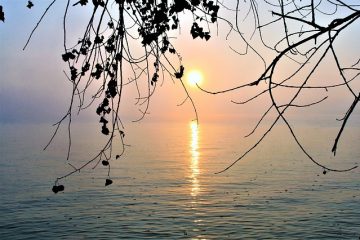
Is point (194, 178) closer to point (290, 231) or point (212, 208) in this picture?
point (212, 208)

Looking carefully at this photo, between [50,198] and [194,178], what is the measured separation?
2694cm

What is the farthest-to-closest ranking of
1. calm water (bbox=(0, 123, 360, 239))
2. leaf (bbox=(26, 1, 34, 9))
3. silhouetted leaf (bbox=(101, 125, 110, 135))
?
1. calm water (bbox=(0, 123, 360, 239))
2. silhouetted leaf (bbox=(101, 125, 110, 135))
3. leaf (bbox=(26, 1, 34, 9))

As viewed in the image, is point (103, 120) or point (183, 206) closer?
point (103, 120)

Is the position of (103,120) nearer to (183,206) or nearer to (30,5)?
(30,5)

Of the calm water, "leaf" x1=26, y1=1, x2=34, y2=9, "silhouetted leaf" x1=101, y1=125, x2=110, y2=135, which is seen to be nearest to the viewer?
"leaf" x1=26, y1=1, x2=34, y2=9

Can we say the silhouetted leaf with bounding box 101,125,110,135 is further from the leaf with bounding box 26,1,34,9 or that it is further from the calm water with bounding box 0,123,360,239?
the calm water with bounding box 0,123,360,239

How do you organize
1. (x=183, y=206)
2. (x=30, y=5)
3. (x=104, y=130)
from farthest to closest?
(x=183, y=206) < (x=104, y=130) < (x=30, y=5)

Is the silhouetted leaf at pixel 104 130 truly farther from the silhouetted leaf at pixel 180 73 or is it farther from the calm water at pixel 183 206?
the calm water at pixel 183 206

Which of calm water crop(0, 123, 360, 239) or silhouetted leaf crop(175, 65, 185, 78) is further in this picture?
calm water crop(0, 123, 360, 239)

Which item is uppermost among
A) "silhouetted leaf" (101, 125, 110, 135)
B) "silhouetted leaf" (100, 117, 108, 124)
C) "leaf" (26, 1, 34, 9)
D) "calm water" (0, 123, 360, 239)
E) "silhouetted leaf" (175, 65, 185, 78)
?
"leaf" (26, 1, 34, 9)

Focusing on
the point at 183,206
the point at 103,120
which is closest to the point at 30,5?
the point at 103,120

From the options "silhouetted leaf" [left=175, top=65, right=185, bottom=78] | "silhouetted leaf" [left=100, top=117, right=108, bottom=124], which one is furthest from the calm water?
"silhouetted leaf" [left=175, top=65, right=185, bottom=78]

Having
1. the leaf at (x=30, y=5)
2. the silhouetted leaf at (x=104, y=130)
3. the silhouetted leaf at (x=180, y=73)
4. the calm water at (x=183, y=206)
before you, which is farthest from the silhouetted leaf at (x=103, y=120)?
the calm water at (x=183, y=206)

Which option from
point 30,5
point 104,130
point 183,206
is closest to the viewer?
point 30,5
